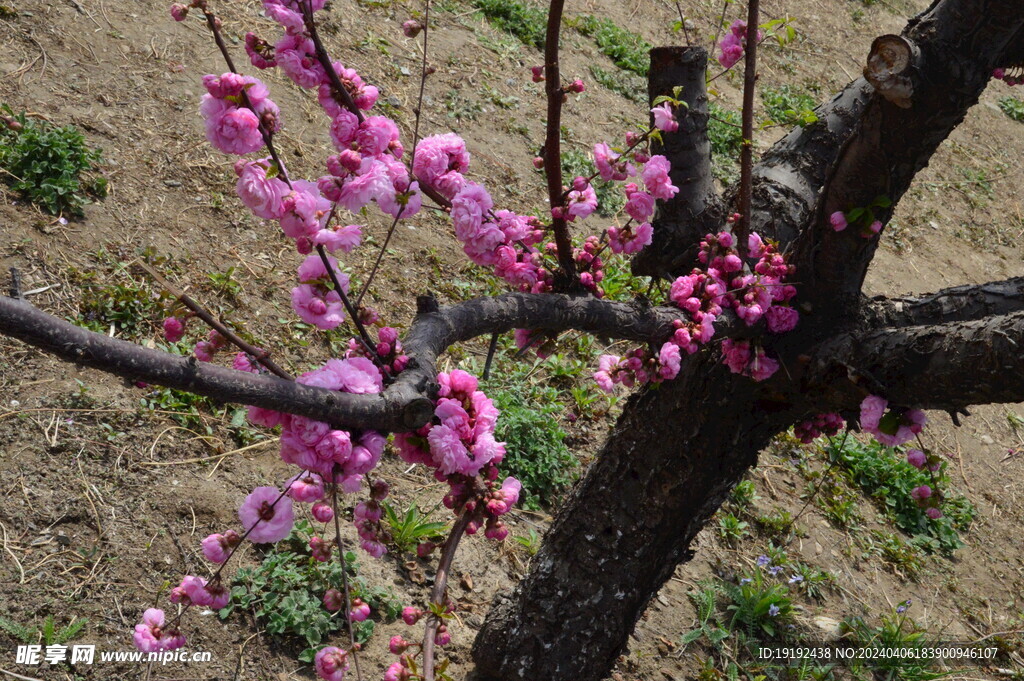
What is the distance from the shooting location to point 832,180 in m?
2.01

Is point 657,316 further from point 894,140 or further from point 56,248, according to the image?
point 56,248

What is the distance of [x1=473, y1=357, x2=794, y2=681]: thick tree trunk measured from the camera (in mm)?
2336

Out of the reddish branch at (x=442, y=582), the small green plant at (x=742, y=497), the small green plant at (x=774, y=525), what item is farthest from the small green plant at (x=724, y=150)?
the reddish branch at (x=442, y=582)

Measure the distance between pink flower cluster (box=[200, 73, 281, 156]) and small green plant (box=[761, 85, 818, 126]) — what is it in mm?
5853

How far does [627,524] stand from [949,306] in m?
1.12

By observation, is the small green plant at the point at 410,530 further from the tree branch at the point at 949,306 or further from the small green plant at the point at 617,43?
the small green plant at the point at 617,43

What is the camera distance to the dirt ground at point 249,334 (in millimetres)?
2559

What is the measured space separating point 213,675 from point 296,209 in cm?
173

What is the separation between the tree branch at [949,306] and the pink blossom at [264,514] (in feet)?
5.43

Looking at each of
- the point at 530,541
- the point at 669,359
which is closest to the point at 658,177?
the point at 669,359

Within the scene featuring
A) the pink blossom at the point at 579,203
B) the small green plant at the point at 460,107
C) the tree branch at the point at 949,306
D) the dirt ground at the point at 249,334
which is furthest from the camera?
the small green plant at the point at 460,107

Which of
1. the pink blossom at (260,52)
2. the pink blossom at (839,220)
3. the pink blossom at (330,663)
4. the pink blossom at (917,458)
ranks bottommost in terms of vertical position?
the pink blossom at (330,663)

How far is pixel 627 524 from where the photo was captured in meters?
2.43

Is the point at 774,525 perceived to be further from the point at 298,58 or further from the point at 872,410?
the point at 298,58
